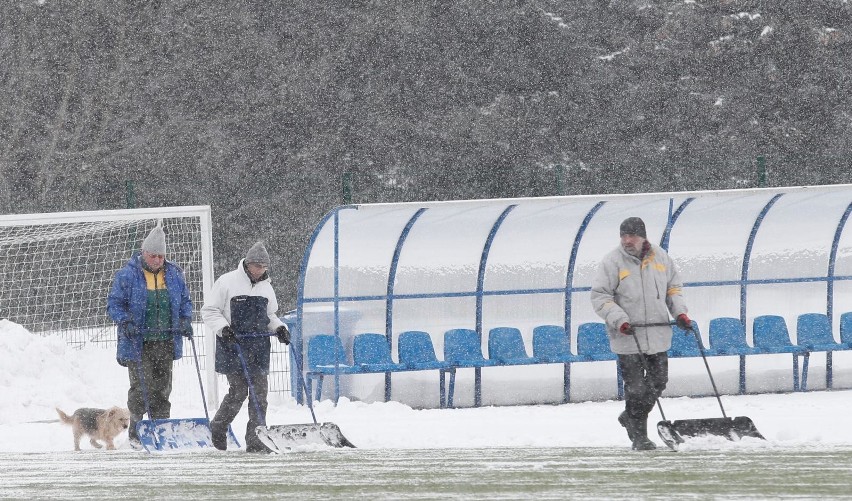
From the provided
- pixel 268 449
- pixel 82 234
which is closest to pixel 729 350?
pixel 268 449

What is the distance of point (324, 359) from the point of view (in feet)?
43.7

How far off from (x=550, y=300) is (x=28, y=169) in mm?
16605

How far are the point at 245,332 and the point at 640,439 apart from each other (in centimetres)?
287

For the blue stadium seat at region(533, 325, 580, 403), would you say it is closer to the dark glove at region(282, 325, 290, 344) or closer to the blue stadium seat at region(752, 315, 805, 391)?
the blue stadium seat at region(752, 315, 805, 391)

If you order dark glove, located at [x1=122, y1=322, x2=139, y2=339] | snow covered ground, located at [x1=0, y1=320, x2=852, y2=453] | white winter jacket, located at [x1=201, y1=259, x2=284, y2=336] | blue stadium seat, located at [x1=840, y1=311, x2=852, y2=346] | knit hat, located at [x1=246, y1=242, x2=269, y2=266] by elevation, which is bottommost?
snow covered ground, located at [x1=0, y1=320, x2=852, y2=453]

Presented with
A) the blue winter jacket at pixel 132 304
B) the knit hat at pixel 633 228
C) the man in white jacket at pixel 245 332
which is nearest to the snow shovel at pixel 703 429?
the knit hat at pixel 633 228

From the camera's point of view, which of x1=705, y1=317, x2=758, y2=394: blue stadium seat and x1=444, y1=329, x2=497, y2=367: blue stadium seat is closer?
x1=444, y1=329, x2=497, y2=367: blue stadium seat

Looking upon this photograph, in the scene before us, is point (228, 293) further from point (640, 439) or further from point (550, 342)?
point (550, 342)

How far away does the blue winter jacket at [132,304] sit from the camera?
9.81 m

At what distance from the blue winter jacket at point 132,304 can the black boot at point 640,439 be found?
11.4ft

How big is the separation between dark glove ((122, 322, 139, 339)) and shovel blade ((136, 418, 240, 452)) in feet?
2.07

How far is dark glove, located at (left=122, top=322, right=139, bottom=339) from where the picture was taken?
31.8 feet

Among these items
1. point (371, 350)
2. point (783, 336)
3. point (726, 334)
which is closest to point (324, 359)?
point (371, 350)

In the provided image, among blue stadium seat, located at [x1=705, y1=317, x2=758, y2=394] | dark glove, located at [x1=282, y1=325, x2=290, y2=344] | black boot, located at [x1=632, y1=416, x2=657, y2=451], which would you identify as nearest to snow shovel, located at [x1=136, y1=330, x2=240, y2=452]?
dark glove, located at [x1=282, y1=325, x2=290, y2=344]
